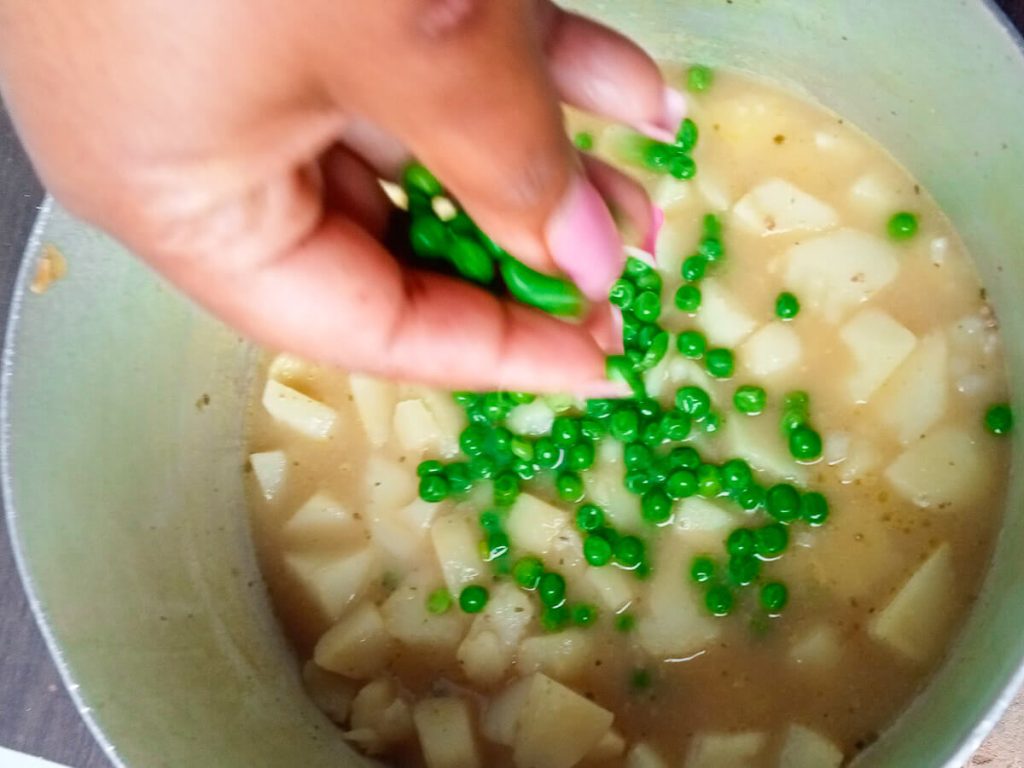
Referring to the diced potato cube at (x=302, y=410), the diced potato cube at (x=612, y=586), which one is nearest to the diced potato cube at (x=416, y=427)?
the diced potato cube at (x=302, y=410)

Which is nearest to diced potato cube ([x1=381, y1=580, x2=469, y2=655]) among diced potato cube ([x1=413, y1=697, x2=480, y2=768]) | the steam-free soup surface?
the steam-free soup surface

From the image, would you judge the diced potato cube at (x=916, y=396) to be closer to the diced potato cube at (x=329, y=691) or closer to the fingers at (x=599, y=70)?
the fingers at (x=599, y=70)

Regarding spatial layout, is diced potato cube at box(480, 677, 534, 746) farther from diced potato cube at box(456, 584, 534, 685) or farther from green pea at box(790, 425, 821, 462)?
green pea at box(790, 425, 821, 462)

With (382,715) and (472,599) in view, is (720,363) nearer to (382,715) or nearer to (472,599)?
(472,599)

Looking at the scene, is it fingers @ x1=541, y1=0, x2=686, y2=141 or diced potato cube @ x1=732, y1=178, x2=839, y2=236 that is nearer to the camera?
fingers @ x1=541, y1=0, x2=686, y2=141

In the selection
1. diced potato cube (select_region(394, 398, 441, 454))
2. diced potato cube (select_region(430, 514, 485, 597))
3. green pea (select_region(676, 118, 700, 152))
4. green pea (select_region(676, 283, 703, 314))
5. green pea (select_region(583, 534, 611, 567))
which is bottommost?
diced potato cube (select_region(430, 514, 485, 597))

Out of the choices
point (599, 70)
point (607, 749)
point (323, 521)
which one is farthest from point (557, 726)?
point (599, 70)
